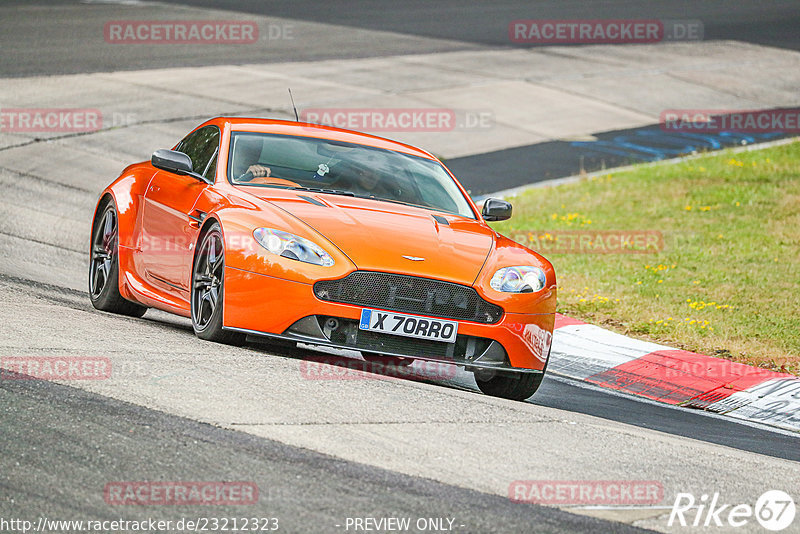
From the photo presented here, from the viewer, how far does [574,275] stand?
1271cm

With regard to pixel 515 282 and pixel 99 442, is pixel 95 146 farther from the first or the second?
pixel 99 442

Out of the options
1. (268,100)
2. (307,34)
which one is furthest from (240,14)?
(268,100)

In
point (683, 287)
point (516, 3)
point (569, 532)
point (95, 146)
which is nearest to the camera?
point (569, 532)

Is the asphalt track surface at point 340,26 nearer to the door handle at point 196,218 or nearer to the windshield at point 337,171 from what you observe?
the windshield at point 337,171

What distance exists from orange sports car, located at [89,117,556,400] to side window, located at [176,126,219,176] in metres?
0.02

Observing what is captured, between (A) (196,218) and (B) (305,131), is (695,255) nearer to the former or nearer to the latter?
(B) (305,131)

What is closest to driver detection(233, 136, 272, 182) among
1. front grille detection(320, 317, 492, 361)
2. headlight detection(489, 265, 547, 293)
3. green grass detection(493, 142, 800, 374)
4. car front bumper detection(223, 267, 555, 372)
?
car front bumper detection(223, 267, 555, 372)

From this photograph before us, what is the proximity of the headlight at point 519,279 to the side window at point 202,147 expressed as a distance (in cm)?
217

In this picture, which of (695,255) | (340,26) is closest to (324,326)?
(695,255)

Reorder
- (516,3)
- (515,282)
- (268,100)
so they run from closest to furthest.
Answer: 1. (515,282)
2. (268,100)
3. (516,3)

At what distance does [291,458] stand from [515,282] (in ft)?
8.86

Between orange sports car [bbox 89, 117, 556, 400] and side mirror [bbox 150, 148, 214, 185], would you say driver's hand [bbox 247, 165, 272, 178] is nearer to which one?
orange sports car [bbox 89, 117, 556, 400]

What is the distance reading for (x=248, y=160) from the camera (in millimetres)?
8344

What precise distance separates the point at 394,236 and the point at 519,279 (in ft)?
2.67
